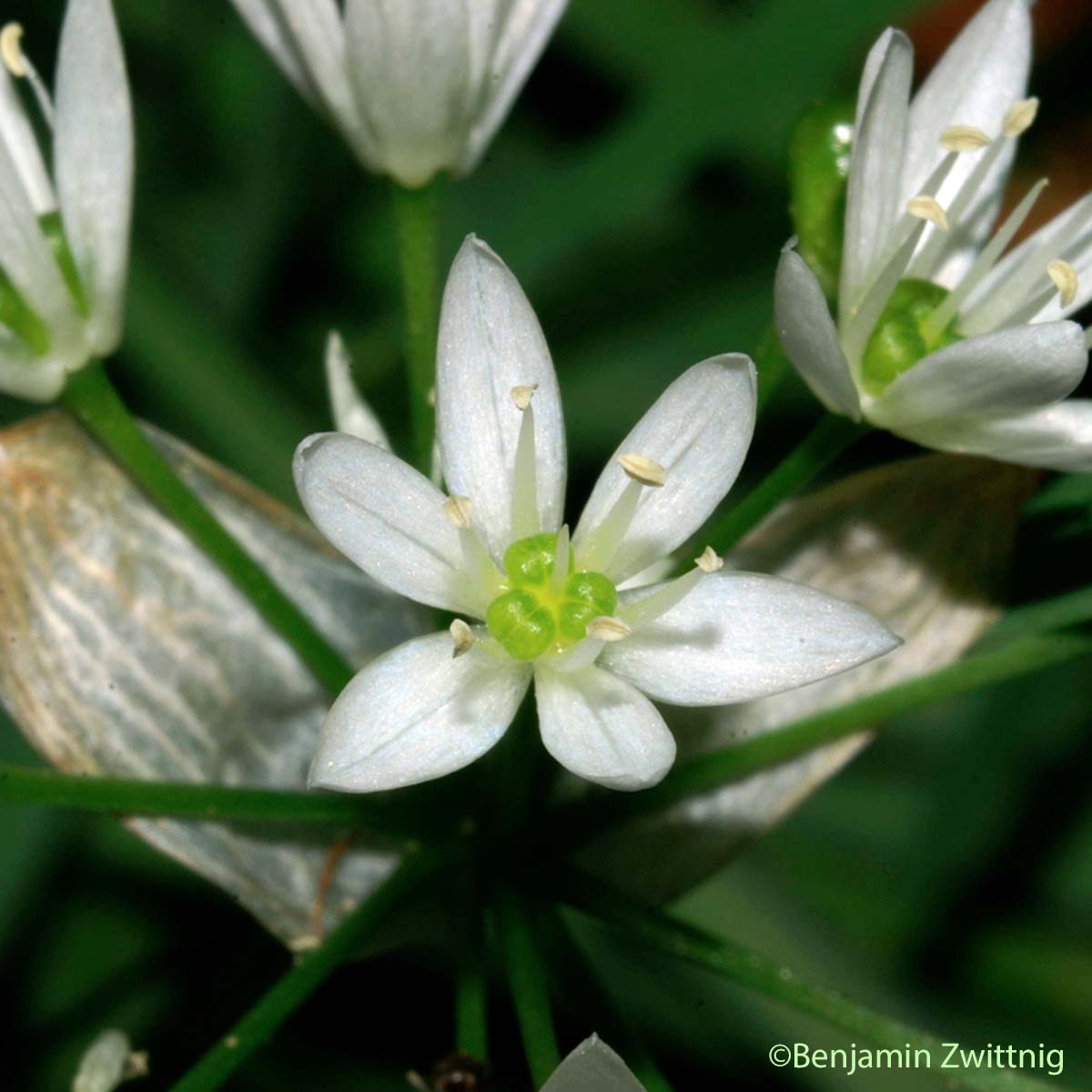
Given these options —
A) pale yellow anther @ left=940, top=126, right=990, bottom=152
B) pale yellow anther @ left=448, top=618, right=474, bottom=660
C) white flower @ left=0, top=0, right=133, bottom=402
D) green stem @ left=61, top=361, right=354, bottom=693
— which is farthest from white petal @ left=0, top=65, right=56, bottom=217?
pale yellow anther @ left=940, top=126, right=990, bottom=152

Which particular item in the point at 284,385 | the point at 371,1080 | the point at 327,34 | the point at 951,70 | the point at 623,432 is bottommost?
the point at 371,1080

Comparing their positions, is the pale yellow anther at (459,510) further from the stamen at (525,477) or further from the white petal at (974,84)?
the white petal at (974,84)

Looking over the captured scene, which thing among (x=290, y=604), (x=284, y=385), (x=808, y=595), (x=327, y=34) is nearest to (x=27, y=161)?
(x=327, y=34)

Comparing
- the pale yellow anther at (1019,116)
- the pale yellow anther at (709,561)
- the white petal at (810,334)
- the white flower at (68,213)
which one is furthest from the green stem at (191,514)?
the pale yellow anther at (1019,116)

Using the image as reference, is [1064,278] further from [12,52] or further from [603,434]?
[603,434]

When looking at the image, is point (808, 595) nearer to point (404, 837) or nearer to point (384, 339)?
point (404, 837)

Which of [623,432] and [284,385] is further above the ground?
[284,385]

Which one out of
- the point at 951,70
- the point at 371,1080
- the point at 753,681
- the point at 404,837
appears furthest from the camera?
the point at 371,1080

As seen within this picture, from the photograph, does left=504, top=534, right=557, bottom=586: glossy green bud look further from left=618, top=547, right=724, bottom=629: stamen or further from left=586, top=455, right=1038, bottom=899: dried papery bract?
left=586, top=455, right=1038, bottom=899: dried papery bract
